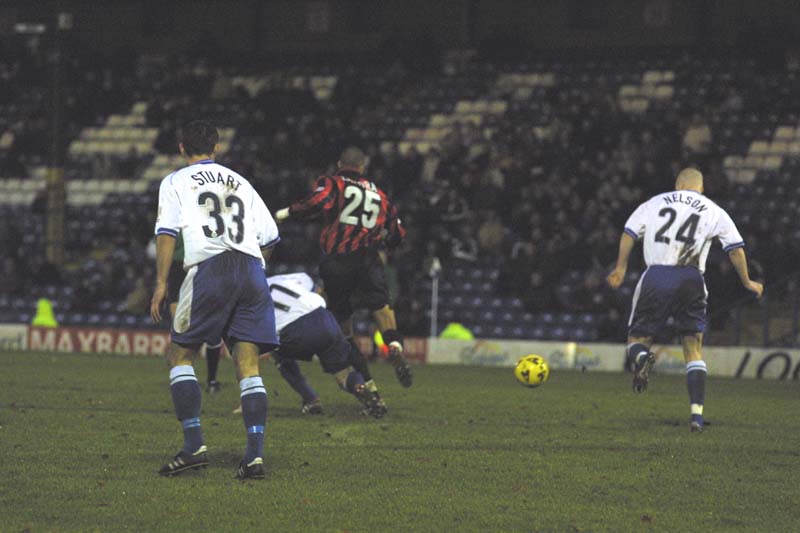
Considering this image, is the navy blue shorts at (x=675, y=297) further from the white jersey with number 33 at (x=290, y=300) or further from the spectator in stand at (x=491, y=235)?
the spectator in stand at (x=491, y=235)

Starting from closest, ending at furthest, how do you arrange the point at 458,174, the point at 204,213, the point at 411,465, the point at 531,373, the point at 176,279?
the point at 204,213
the point at 411,465
the point at 176,279
the point at 531,373
the point at 458,174

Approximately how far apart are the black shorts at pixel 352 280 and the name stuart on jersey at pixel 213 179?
503 cm

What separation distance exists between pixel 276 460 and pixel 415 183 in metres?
20.1

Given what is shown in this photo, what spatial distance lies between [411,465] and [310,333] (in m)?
3.00

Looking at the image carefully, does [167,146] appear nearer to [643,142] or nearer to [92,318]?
[92,318]

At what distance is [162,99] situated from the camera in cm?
3566

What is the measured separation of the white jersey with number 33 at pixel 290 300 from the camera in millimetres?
12469

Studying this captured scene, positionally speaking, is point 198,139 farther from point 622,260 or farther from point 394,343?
point 394,343

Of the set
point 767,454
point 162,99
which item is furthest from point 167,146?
point 767,454

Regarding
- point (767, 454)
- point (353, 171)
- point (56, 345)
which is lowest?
point (56, 345)

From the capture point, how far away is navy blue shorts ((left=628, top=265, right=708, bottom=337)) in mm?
12656

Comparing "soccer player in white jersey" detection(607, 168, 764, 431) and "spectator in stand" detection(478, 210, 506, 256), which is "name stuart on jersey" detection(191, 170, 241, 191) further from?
"spectator in stand" detection(478, 210, 506, 256)

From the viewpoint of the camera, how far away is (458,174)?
29203 mm

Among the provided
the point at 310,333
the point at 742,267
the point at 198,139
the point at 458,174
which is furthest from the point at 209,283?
the point at 458,174
